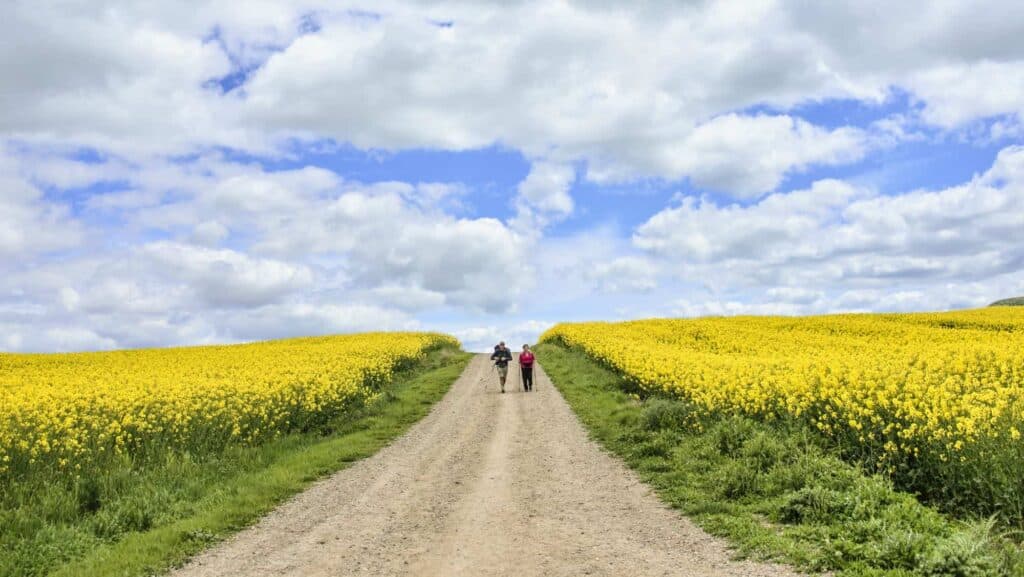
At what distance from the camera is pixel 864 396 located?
1458 cm

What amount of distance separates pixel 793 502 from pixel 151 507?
11105 mm

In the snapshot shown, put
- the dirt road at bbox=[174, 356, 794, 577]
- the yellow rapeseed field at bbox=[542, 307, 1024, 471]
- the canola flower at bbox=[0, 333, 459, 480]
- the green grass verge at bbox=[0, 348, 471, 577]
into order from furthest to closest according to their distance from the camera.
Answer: the canola flower at bbox=[0, 333, 459, 480], the yellow rapeseed field at bbox=[542, 307, 1024, 471], the green grass verge at bbox=[0, 348, 471, 577], the dirt road at bbox=[174, 356, 794, 577]

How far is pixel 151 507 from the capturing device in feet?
41.2

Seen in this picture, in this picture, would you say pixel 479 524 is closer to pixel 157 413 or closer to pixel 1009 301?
pixel 157 413

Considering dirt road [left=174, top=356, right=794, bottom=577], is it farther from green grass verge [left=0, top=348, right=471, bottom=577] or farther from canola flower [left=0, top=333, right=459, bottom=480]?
canola flower [left=0, top=333, right=459, bottom=480]

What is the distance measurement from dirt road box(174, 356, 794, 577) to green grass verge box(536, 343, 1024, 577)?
0.53m

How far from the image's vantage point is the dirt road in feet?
30.1

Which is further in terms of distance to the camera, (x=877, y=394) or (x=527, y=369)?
(x=527, y=369)

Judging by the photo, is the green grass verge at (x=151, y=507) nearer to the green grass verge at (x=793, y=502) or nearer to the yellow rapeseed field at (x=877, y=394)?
the green grass verge at (x=793, y=502)

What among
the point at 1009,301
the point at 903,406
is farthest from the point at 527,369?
the point at 1009,301

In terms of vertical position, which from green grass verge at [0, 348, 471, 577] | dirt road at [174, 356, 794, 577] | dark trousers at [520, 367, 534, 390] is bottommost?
dirt road at [174, 356, 794, 577]

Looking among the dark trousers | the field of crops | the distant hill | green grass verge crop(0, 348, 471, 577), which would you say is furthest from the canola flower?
the distant hill

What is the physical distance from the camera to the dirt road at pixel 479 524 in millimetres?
9172

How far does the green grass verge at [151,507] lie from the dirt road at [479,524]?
1.84 ft
